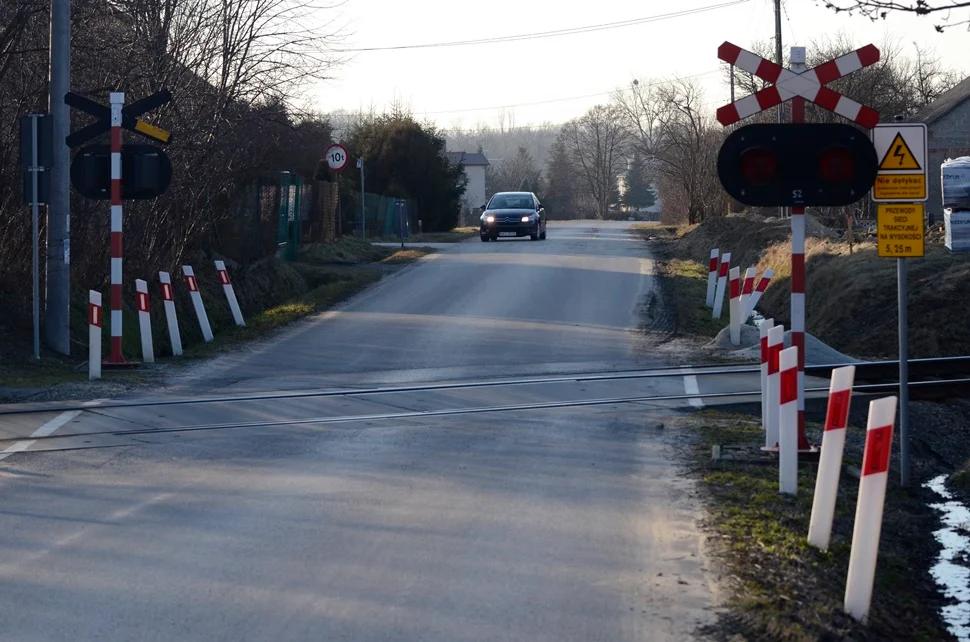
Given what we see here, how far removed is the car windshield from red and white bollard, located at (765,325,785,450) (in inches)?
1079

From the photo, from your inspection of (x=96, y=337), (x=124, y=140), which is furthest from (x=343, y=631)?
(x=124, y=140)

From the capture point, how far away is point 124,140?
18391mm

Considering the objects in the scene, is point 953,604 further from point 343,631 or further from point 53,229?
point 53,229

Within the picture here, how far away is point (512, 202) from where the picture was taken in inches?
1421

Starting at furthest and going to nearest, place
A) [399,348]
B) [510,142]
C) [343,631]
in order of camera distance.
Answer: [510,142] < [399,348] < [343,631]

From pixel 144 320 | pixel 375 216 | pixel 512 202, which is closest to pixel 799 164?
pixel 144 320

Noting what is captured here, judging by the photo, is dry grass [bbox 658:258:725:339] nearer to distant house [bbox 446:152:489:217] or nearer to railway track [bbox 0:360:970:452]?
railway track [bbox 0:360:970:452]

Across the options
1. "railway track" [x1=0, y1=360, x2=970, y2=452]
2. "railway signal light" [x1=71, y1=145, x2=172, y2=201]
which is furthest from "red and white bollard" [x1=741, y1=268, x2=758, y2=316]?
"railway signal light" [x1=71, y1=145, x2=172, y2=201]

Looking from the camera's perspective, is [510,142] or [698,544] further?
[510,142]

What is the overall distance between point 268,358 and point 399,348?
1.72 metres

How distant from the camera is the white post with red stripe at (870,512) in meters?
5.15

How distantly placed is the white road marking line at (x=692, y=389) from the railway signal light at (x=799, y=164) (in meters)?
3.34

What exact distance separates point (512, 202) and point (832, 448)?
30.4m

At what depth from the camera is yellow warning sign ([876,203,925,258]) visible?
8.02 m
